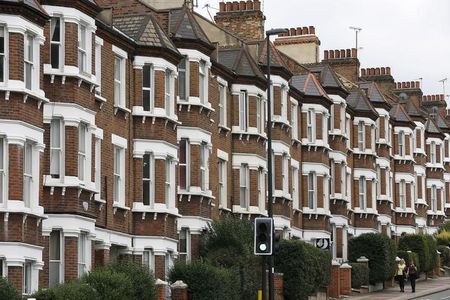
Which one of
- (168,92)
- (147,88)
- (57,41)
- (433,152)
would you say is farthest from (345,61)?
(57,41)

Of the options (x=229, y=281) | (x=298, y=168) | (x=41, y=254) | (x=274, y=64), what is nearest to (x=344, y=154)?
(x=298, y=168)

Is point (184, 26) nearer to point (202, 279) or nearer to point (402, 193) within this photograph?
point (202, 279)

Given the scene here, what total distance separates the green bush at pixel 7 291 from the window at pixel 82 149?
755 cm

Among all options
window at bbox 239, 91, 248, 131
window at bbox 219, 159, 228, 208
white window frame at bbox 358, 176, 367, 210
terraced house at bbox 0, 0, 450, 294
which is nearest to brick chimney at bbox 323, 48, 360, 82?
terraced house at bbox 0, 0, 450, 294

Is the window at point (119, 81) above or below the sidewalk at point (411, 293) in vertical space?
above

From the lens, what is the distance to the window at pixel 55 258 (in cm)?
4284

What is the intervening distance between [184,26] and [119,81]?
6.38m

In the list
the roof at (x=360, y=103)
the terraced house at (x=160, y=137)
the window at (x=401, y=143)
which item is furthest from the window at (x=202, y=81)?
the window at (x=401, y=143)

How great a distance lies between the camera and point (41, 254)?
1615 inches

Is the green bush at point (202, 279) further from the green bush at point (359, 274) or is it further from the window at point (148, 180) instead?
the green bush at point (359, 274)

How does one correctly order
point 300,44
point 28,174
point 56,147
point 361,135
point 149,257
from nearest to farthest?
1. point 28,174
2. point 56,147
3. point 149,257
4. point 361,135
5. point 300,44

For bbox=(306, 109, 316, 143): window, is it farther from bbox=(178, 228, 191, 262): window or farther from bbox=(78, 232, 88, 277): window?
bbox=(78, 232, 88, 277): window

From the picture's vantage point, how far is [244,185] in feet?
200

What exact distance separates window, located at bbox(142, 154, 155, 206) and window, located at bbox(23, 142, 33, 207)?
10.1m
